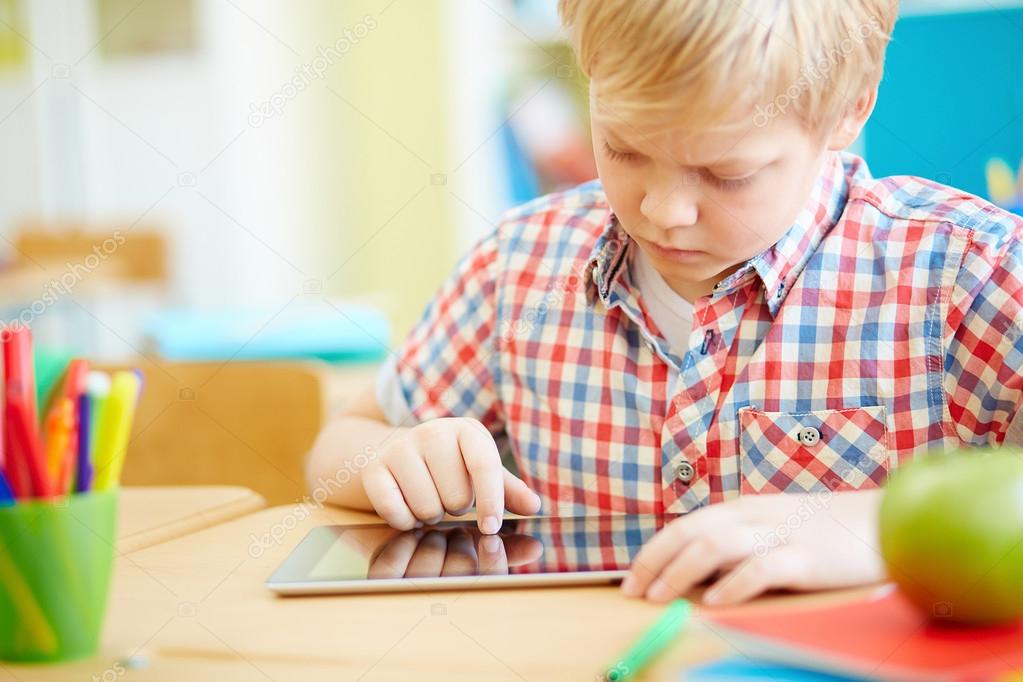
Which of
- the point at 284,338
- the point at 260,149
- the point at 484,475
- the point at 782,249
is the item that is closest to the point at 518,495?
the point at 484,475

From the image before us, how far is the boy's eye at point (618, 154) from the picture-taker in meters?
0.82

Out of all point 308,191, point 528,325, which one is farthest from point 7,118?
point 528,325

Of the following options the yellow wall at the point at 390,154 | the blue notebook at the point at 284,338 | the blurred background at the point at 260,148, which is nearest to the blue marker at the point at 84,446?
the blue notebook at the point at 284,338

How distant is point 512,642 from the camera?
1.94ft

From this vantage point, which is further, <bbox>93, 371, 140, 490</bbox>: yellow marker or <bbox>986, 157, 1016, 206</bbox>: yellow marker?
<bbox>986, 157, 1016, 206</bbox>: yellow marker

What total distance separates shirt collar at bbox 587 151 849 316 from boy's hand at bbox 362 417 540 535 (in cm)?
26

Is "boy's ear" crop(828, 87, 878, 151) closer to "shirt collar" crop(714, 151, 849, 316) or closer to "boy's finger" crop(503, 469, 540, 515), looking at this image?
"shirt collar" crop(714, 151, 849, 316)

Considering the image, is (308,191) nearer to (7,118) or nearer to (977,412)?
(7,118)

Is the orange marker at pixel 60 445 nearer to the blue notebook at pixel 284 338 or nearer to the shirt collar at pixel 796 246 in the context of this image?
the shirt collar at pixel 796 246

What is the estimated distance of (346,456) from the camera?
1006 mm

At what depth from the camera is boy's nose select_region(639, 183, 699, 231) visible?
0.80m

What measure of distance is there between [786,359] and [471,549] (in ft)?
1.19

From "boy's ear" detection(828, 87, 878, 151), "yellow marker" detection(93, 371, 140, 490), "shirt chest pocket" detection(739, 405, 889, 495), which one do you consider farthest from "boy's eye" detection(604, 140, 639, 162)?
"yellow marker" detection(93, 371, 140, 490)

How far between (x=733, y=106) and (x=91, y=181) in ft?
10.9
